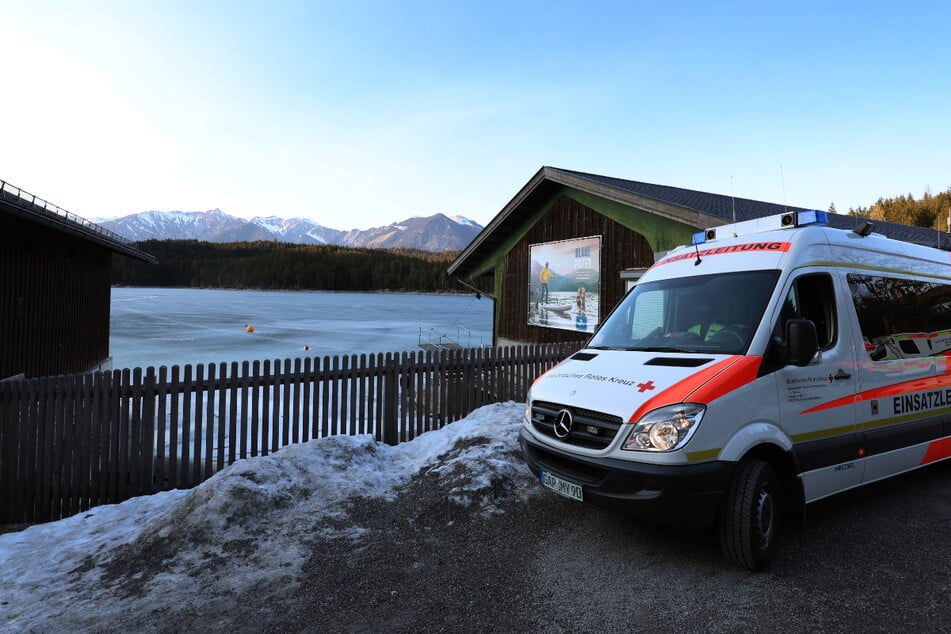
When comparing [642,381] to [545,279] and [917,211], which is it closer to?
[545,279]

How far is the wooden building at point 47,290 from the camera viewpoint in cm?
987

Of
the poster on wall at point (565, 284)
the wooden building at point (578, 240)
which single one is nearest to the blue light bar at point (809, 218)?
the wooden building at point (578, 240)

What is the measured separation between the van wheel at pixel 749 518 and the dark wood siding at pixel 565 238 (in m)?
8.16

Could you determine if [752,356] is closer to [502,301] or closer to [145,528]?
[145,528]

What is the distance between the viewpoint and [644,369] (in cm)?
382

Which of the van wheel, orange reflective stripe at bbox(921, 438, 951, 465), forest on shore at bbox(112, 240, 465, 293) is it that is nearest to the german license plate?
the van wheel

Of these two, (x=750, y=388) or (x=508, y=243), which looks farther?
(x=508, y=243)

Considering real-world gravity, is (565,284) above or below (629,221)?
below

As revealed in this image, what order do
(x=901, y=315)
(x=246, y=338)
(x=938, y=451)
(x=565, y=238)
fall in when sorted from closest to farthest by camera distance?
(x=901, y=315), (x=938, y=451), (x=565, y=238), (x=246, y=338)

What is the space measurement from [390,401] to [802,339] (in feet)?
17.7

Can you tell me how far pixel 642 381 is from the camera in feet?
12.0

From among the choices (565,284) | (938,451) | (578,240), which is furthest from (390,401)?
(578,240)

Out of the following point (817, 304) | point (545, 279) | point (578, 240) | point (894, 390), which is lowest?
point (894, 390)

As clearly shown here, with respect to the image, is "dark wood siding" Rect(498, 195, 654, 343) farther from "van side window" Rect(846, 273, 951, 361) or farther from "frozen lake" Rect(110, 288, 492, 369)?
"frozen lake" Rect(110, 288, 492, 369)
